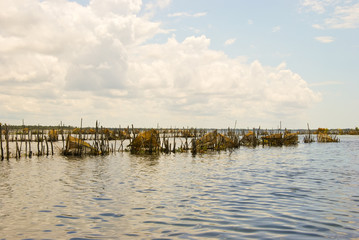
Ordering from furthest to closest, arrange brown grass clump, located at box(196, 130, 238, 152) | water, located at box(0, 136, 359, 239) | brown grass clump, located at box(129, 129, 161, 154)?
1. brown grass clump, located at box(196, 130, 238, 152)
2. brown grass clump, located at box(129, 129, 161, 154)
3. water, located at box(0, 136, 359, 239)

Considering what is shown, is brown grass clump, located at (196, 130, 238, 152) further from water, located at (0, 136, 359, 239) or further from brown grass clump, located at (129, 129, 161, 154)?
water, located at (0, 136, 359, 239)

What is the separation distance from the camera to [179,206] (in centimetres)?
998

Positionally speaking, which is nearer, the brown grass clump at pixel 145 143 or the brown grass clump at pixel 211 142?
the brown grass clump at pixel 145 143

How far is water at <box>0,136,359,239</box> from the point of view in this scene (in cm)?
753

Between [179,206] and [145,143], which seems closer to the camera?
[179,206]

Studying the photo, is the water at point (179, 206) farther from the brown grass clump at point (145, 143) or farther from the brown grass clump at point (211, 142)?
the brown grass clump at point (211, 142)

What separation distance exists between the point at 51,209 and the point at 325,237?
25.2 ft

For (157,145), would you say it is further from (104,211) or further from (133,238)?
(133,238)

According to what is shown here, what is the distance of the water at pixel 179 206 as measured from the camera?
24.7ft

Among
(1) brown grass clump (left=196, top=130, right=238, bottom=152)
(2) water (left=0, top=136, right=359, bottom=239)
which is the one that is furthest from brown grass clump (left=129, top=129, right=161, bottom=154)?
(2) water (left=0, top=136, right=359, bottom=239)

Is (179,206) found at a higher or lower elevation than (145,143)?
lower

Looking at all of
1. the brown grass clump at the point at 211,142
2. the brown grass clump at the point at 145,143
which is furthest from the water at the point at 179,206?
the brown grass clump at the point at 211,142

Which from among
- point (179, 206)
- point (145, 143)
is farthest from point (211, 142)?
point (179, 206)

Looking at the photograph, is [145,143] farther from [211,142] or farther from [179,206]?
[179,206]
